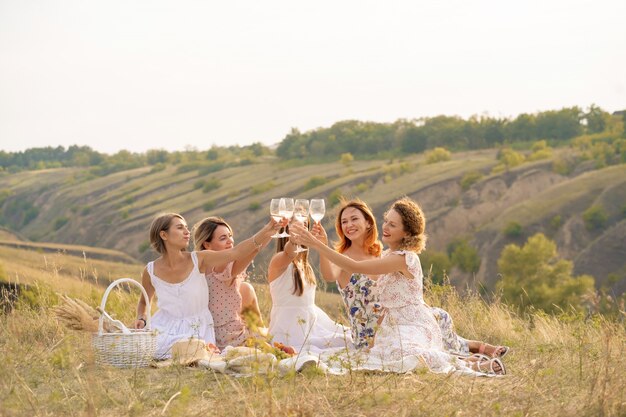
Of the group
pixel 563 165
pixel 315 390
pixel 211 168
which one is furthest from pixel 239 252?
pixel 211 168

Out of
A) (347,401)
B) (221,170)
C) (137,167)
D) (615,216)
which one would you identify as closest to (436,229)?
(615,216)

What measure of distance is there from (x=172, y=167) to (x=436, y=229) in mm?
80678

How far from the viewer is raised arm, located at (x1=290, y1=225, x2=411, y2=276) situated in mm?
6219

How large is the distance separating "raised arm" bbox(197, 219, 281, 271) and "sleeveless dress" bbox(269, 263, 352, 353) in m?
0.64

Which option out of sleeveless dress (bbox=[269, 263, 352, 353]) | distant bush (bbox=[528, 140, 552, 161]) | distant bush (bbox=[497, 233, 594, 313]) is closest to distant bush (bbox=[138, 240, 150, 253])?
distant bush (bbox=[528, 140, 552, 161])

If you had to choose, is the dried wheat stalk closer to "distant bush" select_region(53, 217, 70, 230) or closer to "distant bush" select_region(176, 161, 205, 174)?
"distant bush" select_region(53, 217, 70, 230)

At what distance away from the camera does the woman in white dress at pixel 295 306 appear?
7.51 meters

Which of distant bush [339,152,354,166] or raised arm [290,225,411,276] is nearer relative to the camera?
raised arm [290,225,411,276]

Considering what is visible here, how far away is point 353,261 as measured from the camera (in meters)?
6.33

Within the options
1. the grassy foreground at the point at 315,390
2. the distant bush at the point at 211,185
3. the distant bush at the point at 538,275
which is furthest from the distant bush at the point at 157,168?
the grassy foreground at the point at 315,390

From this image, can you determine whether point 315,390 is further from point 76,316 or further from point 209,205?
point 209,205

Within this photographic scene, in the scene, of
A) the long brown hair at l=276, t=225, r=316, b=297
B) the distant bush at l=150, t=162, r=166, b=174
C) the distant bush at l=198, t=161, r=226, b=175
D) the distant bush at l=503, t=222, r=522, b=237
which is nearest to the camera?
the long brown hair at l=276, t=225, r=316, b=297

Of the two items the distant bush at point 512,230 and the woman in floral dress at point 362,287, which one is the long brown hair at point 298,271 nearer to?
the woman in floral dress at point 362,287

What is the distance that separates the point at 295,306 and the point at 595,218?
221 ft
